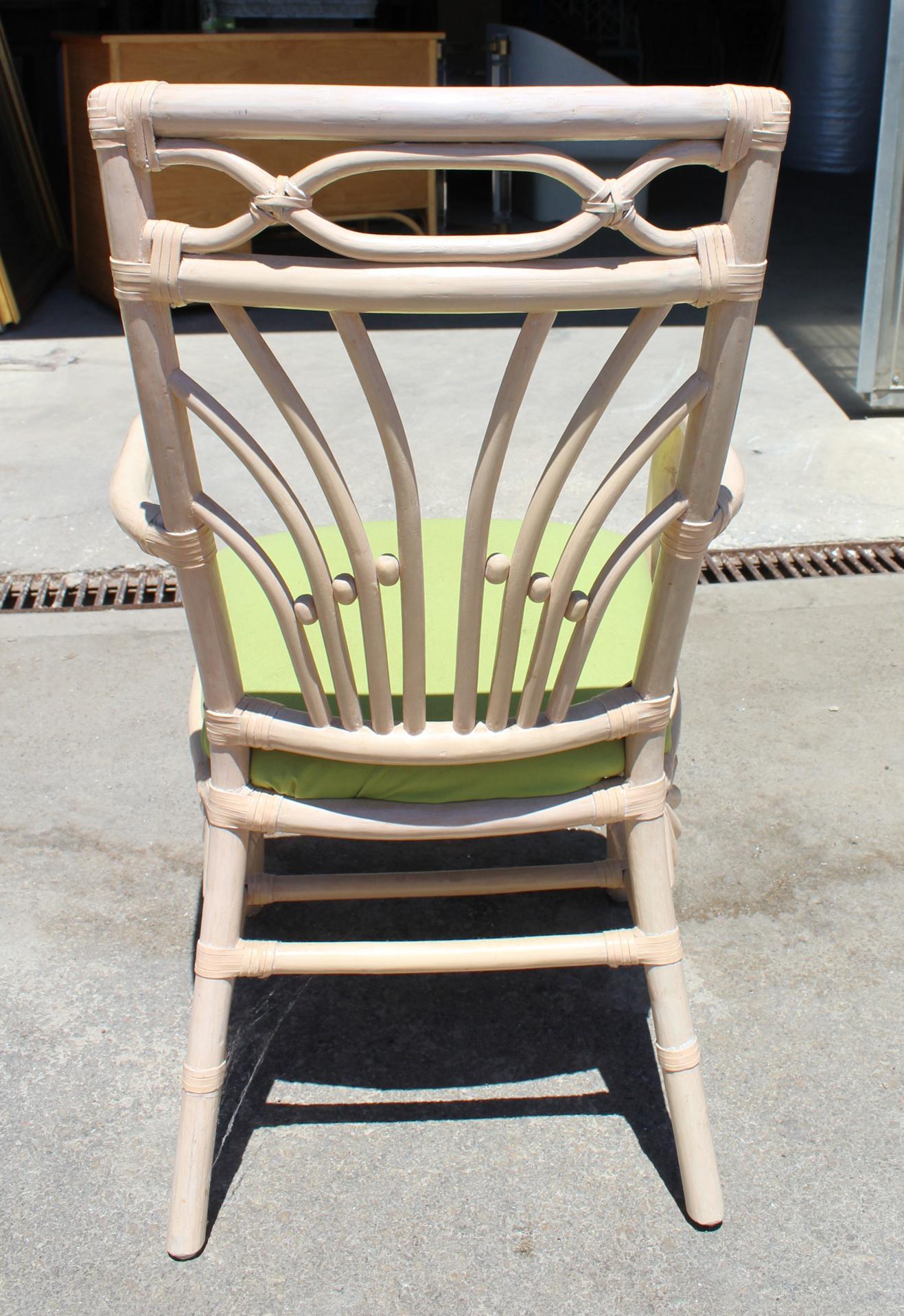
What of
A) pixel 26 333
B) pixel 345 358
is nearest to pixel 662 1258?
pixel 345 358

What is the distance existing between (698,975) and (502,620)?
30.4 inches

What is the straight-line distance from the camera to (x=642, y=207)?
600cm

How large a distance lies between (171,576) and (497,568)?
5.98ft

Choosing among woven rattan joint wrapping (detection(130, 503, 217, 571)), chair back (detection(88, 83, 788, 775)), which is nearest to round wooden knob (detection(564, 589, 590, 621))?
chair back (detection(88, 83, 788, 775))

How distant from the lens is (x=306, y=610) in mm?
1138

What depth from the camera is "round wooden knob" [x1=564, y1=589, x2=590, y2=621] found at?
115 cm

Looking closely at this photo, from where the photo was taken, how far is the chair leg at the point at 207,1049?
128 cm

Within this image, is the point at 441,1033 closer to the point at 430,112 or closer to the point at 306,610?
the point at 306,610

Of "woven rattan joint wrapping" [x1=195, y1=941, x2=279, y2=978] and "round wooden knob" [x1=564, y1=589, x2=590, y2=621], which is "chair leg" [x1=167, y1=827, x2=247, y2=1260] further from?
"round wooden knob" [x1=564, y1=589, x2=590, y2=621]

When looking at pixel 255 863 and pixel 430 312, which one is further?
pixel 255 863

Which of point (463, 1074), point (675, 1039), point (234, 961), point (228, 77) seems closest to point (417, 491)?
point (234, 961)

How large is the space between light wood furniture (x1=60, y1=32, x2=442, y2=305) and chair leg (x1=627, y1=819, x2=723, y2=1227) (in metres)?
3.55

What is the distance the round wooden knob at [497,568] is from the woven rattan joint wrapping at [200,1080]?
0.63m

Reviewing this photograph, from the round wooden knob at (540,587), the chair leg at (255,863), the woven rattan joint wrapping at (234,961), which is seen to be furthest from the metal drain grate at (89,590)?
the round wooden knob at (540,587)
